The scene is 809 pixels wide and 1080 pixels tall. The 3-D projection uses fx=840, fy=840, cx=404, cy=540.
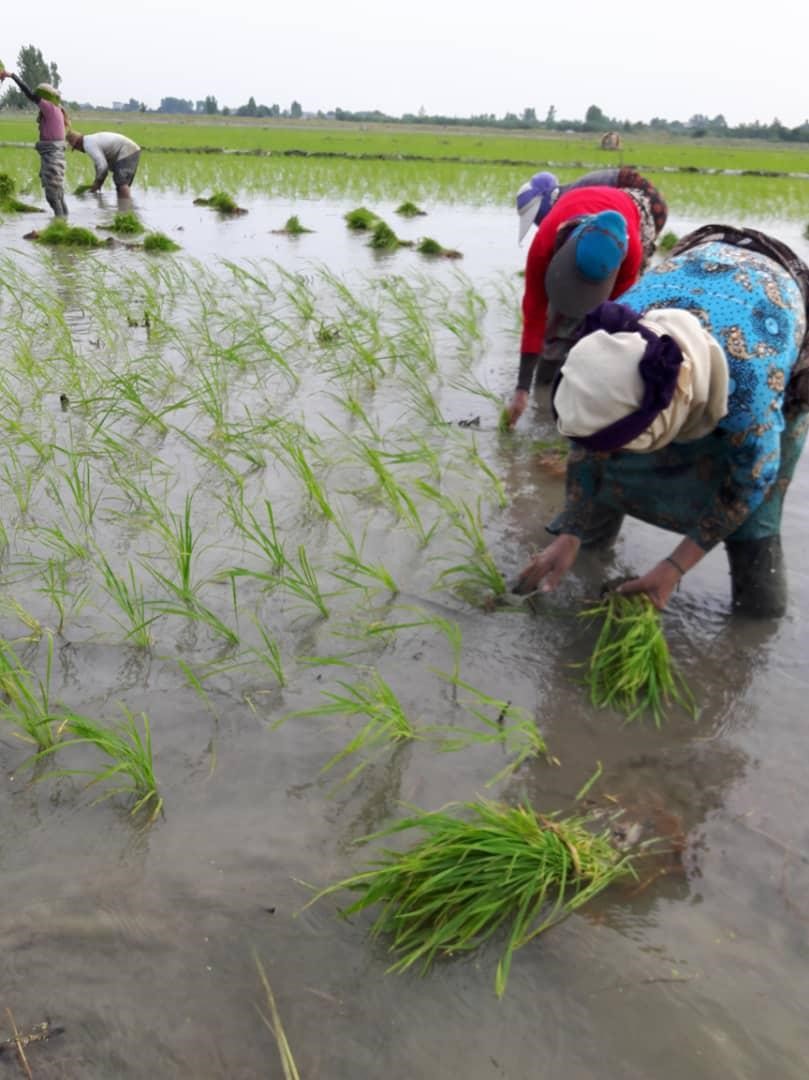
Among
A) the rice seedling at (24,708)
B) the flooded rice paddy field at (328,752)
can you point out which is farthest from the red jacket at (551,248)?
the rice seedling at (24,708)

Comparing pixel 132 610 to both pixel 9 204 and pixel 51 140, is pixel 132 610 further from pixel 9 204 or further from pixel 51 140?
pixel 9 204

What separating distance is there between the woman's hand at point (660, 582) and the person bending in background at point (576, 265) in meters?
1.06

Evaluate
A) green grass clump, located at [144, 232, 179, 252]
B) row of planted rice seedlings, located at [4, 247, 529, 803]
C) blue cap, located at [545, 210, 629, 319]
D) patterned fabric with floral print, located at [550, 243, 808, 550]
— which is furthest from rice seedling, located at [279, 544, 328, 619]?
green grass clump, located at [144, 232, 179, 252]

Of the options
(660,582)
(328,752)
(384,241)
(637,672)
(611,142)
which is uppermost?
(611,142)

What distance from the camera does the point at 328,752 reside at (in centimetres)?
173

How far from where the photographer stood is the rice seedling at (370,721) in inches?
65.8

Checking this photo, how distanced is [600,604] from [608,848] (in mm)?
876

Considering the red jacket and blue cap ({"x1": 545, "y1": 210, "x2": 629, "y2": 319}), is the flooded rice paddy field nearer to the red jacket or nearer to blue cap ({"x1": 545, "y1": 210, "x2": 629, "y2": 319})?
the red jacket

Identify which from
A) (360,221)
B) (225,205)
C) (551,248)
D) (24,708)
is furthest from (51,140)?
(24,708)

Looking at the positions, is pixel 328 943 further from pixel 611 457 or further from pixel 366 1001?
pixel 611 457

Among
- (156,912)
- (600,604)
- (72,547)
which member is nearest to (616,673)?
(600,604)

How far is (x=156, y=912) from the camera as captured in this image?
1.35 meters

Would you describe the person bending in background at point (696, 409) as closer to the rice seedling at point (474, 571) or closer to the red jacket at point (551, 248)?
the rice seedling at point (474, 571)

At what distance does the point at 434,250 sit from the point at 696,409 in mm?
6565
